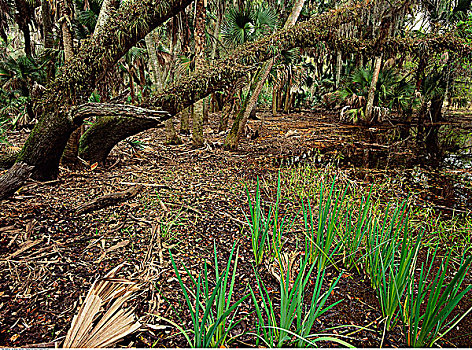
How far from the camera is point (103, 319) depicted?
1339 millimetres

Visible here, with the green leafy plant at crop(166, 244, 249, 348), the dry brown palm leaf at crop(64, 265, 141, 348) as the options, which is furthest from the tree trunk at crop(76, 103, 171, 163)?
the green leafy plant at crop(166, 244, 249, 348)

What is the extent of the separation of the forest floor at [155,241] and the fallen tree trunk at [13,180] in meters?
0.24

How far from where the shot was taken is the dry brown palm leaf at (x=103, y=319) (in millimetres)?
1237

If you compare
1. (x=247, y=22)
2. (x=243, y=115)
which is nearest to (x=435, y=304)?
(x=243, y=115)

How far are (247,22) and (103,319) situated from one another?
993 centimetres

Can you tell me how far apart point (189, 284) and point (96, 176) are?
8.25 ft

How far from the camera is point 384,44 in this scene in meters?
6.54

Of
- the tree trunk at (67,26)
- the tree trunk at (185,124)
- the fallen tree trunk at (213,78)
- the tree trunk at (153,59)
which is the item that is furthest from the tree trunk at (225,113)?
the tree trunk at (67,26)

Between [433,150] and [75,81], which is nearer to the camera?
[75,81]

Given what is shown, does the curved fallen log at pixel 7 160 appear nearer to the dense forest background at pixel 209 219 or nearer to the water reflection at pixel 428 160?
the dense forest background at pixel 209 219

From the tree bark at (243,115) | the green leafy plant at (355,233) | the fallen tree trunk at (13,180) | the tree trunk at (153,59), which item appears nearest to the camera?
the green leafy plant at (355,233)

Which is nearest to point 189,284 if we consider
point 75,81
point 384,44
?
point 75,81

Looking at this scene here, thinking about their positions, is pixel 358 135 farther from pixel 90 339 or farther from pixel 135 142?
pixel 90 339

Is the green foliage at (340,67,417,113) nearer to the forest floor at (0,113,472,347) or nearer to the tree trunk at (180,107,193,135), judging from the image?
the tree trunk at (180,107,193,135)
